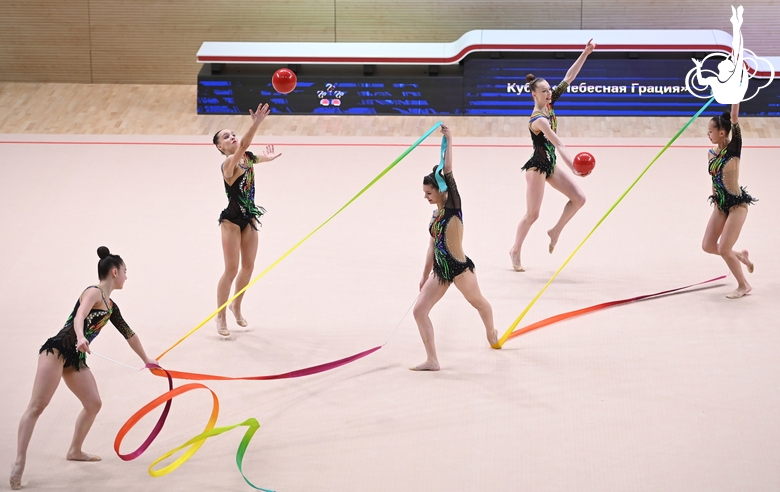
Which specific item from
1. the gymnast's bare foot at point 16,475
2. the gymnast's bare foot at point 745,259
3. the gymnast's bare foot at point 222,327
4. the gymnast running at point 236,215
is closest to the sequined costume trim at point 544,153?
the gymnast's bare foot at point 745,259

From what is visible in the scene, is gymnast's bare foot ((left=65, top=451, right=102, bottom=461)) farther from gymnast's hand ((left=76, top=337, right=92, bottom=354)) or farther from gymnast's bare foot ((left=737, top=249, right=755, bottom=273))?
gymnast's bare foot ((left=737, top=249, right=755, bottom=273))

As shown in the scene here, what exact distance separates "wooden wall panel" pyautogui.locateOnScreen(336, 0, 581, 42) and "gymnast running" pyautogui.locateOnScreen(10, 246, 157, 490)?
8229 mm

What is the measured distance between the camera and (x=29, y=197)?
9016 millimetres

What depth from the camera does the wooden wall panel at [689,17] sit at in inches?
483

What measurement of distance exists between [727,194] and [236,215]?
328 cm

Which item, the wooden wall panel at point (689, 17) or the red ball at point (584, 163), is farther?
the wooden wall panel at point (689, 17)

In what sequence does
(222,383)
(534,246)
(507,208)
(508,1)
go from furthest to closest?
(508,1)
(507,208)
(534,246)
(222,383)

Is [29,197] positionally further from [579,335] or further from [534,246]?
[579,335]

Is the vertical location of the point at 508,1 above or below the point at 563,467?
above

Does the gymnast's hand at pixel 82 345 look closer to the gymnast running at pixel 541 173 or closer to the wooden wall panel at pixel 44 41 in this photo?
the gymnast running at pixel 541 173

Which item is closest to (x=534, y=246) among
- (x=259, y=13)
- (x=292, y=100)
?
(x=292, y=100)

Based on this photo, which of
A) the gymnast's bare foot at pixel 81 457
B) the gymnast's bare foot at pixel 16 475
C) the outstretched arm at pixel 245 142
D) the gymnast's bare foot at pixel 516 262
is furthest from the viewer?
the gymnast's bare foot at pixel 516 262

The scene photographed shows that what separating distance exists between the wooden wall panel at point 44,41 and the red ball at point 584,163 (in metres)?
8.28

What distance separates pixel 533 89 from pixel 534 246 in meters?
1.38
